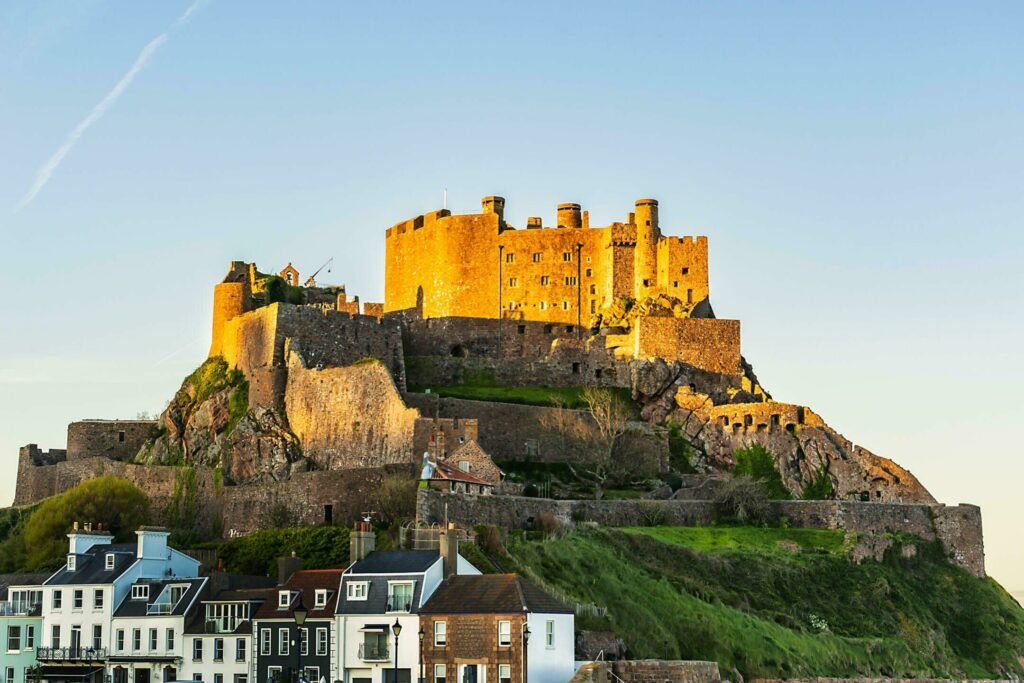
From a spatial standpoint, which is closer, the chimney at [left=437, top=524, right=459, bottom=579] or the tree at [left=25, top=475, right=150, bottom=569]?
the chimney at [left=437, top=524, right=459, bottom=579]

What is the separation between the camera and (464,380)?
342ft

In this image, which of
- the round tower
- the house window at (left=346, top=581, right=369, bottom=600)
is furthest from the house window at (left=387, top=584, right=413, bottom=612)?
the round tower

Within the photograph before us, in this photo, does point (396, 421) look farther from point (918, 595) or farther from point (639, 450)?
→ point (918, 595)

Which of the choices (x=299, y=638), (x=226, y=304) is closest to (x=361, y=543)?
(x=299, y=638)

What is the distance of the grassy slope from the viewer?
71625 millimetres

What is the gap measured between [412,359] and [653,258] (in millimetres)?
17357

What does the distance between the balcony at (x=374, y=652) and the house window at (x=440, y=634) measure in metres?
2.13

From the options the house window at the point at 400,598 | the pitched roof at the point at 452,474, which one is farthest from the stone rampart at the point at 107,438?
the house window at the point at 400,598

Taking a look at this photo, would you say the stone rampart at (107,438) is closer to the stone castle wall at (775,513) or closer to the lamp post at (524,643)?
the stone castle wall at (775,513)

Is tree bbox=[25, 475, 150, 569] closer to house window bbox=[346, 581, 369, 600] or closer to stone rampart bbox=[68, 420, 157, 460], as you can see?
stone rampart bbox=[68, 420, 157, 460]

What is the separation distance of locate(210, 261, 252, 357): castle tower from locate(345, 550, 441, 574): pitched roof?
3966cm

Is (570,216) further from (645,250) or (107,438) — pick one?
(107,438)

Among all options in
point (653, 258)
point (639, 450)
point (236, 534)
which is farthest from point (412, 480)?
point (653, 258)

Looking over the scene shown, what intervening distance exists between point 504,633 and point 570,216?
60.2 metres
